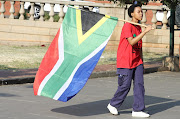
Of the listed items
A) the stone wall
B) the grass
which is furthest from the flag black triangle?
the stone wall

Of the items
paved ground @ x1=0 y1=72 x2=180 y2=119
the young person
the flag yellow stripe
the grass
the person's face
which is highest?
the person's face

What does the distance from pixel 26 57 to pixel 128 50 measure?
943 centimetres

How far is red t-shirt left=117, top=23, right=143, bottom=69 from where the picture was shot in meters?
8.49

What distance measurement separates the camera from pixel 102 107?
31.3ft

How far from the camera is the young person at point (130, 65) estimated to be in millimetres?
8508

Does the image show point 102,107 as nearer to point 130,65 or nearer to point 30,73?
point 130,65

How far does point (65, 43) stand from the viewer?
28.5 feet

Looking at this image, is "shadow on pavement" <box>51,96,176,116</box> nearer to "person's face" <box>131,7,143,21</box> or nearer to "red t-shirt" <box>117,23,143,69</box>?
"red t-shirt" <box>117,23,143,69</box>

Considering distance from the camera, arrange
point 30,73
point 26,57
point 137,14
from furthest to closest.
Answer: point 26,57
point 30,73
point 137,14

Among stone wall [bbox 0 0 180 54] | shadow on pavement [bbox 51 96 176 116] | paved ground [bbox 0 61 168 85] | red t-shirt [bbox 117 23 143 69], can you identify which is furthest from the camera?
stone wall [bbox 0 0 180 54]

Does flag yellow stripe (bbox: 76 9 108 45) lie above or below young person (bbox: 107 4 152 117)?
above

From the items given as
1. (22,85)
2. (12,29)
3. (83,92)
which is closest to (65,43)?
(83,92)

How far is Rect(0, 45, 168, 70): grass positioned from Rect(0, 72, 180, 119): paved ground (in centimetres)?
323

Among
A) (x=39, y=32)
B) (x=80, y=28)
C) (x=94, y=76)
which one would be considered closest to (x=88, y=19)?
(x=80, y=28)
